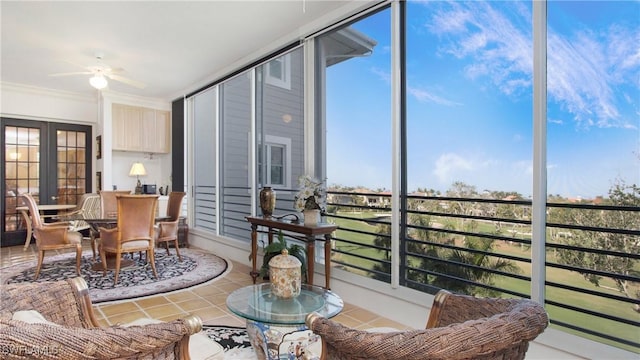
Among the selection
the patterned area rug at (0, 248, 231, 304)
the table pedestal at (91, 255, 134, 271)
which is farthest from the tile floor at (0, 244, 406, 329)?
the table pedestal at (91, 255, 134, 271)

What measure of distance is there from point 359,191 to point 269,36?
7.26ft

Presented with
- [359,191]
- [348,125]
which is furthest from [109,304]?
[348,125]

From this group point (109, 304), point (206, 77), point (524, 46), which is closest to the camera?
point (524, 46)

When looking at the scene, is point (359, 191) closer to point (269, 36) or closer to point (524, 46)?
point (524, 46)

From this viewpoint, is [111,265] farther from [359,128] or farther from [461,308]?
[461,308]

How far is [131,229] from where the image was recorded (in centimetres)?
419

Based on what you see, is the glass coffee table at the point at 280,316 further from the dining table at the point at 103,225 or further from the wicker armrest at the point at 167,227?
the wicker armrest at the point at 167,227

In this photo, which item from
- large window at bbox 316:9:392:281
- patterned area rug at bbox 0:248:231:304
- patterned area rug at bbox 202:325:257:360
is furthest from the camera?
patterned area rug at bbox 0:248:231:304

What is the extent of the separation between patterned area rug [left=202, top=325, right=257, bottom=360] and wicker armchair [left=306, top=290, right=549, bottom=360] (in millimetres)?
1590

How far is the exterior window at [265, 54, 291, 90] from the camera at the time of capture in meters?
4.45

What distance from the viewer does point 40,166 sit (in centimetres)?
675

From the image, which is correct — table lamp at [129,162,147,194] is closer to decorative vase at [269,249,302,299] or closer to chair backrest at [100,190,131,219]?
chair backrest at [100,190,131,219]

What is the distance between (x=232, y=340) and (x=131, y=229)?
2.22m

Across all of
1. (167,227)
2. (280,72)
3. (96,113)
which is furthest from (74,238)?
(96,113)
